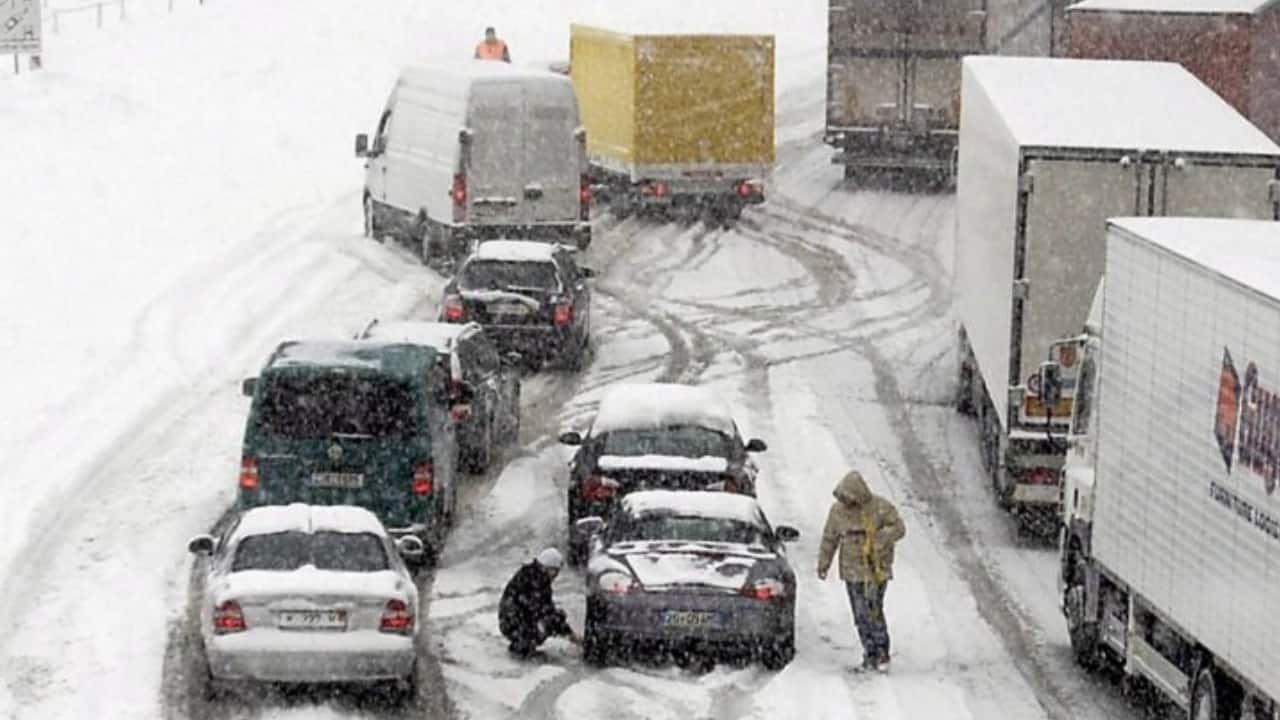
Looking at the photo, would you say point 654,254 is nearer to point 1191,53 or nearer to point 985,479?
point 1191,53

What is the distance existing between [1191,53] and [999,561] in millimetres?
13132

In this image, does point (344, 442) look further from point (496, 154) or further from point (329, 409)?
point (496, 154)

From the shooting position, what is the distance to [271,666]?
1934 centimetres

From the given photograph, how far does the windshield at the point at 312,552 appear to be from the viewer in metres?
19.8

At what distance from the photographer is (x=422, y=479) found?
2367 cm

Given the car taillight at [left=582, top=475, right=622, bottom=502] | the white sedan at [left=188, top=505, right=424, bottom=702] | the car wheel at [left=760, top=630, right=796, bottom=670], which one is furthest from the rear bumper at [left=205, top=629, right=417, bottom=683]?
the car taillight at [left=582, top=475, right=622, bottom=502]

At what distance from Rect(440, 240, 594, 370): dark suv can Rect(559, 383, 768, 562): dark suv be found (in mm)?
7204

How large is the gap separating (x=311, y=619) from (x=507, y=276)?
14.2 meters

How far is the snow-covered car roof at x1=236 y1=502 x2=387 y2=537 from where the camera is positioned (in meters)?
20.2

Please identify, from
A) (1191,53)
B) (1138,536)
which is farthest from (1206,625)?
(1191,53)

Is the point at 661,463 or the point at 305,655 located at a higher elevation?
the point at 661,463

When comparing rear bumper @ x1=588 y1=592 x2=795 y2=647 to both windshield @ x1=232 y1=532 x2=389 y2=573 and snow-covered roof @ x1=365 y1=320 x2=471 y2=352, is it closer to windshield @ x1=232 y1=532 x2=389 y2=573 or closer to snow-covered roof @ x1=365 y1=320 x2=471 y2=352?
windshield @ x1=232 y1=532 x2=389 y2=573

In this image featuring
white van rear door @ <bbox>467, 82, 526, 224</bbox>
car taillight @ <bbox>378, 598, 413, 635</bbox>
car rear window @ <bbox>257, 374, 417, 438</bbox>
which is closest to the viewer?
car taillight @ <bbox>378, 598, 413, 635</bbox>

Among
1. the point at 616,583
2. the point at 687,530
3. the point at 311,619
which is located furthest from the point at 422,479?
the point at 311,619
